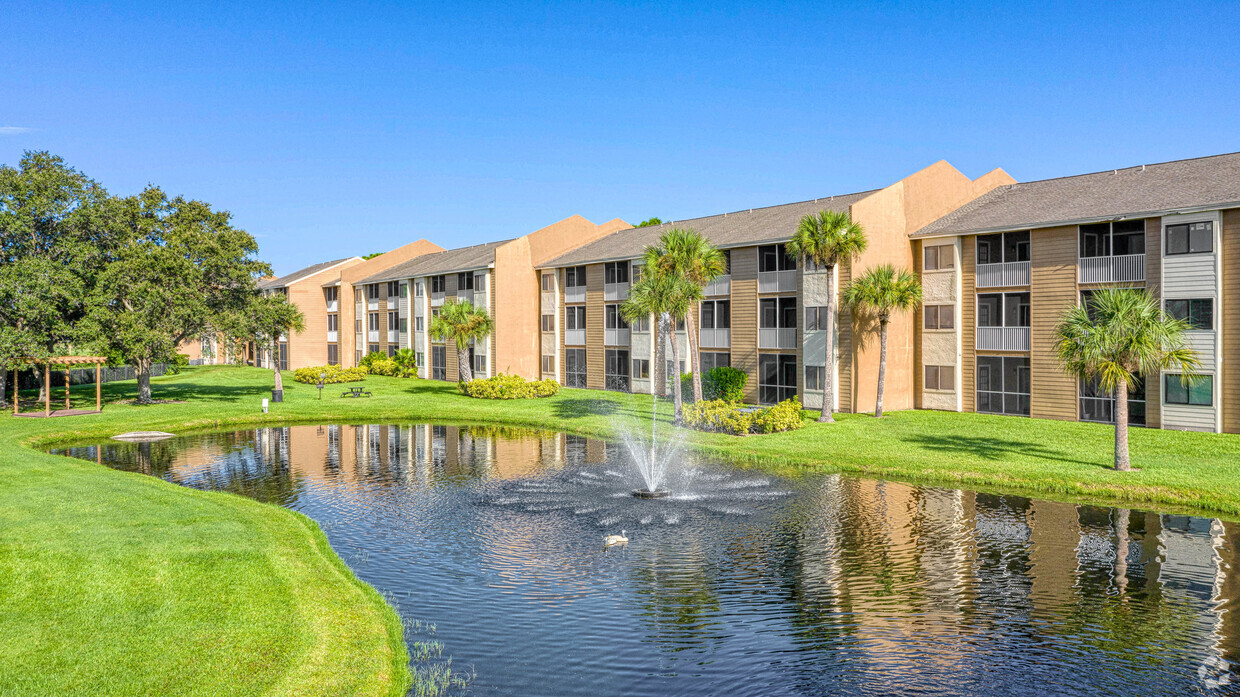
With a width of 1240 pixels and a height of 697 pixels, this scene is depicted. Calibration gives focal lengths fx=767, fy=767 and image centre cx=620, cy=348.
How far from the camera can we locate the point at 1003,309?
1474 inches

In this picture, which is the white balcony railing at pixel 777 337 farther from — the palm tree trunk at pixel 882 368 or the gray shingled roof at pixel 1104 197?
the gray shingled roof at pixel 1104 197

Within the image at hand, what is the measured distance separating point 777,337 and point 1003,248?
12313mm

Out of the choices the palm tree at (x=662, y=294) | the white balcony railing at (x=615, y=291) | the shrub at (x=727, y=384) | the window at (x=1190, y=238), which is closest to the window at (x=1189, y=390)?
the window at (x=1190, y=238)

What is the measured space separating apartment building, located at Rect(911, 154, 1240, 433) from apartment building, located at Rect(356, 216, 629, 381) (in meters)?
30.3

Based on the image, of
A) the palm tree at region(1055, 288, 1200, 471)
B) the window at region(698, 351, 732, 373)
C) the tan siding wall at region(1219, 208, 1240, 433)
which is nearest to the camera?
the palm tree at region(1055, 288, 1200, 471)

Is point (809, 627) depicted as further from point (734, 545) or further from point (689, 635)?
point (734, 545)

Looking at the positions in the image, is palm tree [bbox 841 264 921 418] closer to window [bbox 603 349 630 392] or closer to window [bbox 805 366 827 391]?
window [bbox 805 366 827 391]

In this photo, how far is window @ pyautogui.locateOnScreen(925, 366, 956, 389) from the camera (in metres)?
39.7

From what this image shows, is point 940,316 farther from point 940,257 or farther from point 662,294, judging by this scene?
point 662,294

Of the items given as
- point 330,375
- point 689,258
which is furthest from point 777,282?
point 330,375

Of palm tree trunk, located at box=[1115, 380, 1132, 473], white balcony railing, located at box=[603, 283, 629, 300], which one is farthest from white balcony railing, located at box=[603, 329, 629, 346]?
palm tree trunk, located at box=[1115, 380, 1132, 473]

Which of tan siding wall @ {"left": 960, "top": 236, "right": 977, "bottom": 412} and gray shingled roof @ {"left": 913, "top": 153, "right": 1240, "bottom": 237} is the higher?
gray shingled roof @ {"left": 913, "top": 153, "right": 1240, "bottom": 237}

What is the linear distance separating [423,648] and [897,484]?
697 inches

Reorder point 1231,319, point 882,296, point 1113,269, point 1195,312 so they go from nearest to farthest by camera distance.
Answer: point 1231,319
point 1195,312
point 1113,269
point 882,296
